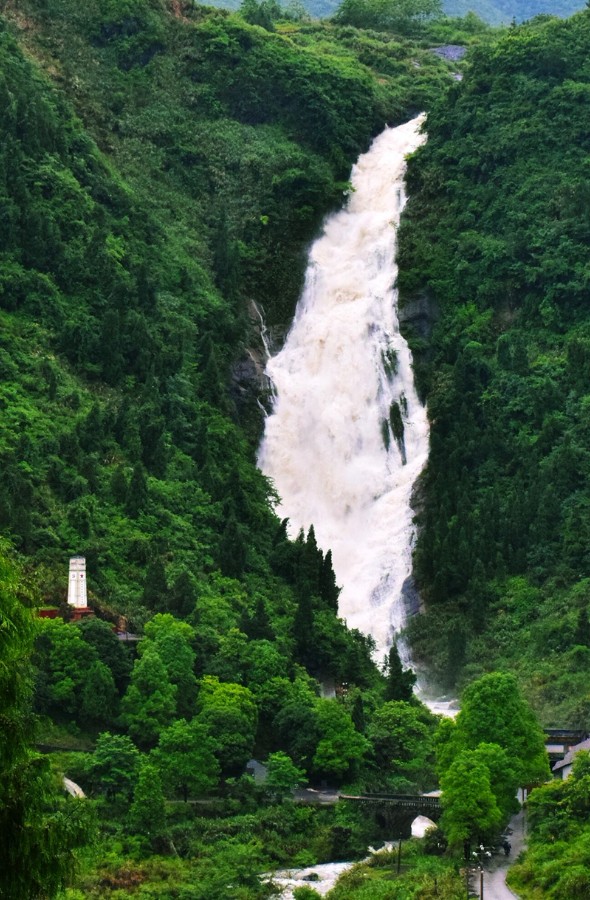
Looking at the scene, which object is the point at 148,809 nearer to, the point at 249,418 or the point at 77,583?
the point at 77,583

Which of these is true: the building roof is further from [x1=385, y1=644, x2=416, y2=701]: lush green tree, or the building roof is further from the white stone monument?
the white stone monument

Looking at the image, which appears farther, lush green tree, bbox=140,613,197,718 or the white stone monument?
the white stone monument

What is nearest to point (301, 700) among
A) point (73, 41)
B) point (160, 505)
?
point (160, 505)

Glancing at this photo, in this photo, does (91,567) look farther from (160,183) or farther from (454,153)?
(454,153)

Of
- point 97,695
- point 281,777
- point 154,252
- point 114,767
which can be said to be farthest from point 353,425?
point 114,767

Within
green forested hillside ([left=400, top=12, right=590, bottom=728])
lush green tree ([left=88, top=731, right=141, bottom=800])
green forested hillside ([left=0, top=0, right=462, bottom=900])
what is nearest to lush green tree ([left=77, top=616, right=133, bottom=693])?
green forested hillside ([left=0, top=0, right=462, bottom=900])

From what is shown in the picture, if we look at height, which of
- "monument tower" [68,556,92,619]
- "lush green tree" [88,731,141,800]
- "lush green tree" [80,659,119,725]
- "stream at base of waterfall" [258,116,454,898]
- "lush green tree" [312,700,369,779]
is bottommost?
"lush green tree" [88,731,141,800]
